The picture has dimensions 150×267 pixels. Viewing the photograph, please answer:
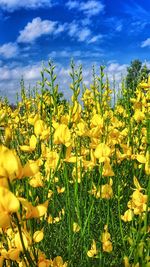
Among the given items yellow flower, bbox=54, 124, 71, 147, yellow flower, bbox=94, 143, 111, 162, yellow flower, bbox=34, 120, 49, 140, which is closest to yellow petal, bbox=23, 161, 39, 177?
yellow flower, bbox=54, 124, 71, 147

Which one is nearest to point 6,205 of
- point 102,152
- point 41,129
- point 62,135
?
point 62,135

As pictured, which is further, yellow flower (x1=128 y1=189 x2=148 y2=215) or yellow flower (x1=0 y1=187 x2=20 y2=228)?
yellow flower (x1=128 y1=189 x2=148 y2=215)

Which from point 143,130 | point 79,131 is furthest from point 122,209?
point 143,130

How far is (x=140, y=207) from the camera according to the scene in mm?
1949

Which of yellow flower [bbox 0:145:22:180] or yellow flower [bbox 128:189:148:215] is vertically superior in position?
yellow flower [bbox 0:145:22:180]

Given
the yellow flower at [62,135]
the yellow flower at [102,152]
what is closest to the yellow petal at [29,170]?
the yellow flower at [62,135]

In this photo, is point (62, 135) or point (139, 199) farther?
point (139, 199)

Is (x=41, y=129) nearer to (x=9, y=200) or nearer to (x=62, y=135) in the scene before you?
(x=62, y=135)

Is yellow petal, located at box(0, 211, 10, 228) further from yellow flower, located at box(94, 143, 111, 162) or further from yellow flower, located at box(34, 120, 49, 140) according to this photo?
yellow flower, located at box(34, 120, 49, 140)

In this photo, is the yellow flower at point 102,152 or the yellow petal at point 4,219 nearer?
the yellow petal at point 4,219

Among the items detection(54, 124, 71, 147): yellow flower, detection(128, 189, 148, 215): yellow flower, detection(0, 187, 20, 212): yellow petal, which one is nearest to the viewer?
detection(0, 187, 20, 212): yellow petal

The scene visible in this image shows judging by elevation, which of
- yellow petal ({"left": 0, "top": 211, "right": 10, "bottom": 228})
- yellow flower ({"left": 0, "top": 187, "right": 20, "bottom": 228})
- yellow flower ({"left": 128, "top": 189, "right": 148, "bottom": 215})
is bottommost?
yellow flower ({"left": 128, "top": 189, "right": 148, "bottom": 215})

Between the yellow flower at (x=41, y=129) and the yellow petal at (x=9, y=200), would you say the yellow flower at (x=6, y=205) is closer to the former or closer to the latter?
the yellow petal at (x=9, y=200)

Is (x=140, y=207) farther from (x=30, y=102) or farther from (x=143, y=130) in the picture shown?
(x=30, y=102)
